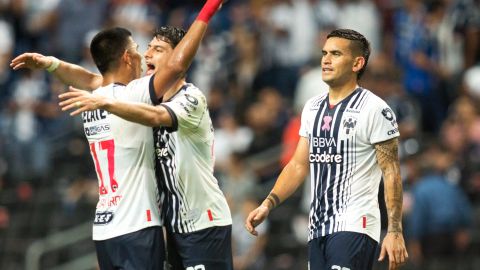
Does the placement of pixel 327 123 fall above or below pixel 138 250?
above

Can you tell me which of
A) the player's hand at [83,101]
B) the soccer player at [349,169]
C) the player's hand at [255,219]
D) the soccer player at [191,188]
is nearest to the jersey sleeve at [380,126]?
the soccer player at [349,169]

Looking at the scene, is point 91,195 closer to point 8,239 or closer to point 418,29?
point 8,239

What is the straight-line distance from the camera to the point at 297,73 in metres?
18.7

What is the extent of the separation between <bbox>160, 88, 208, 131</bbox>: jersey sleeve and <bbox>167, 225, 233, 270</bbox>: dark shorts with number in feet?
2.78

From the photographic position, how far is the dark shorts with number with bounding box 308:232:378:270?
9.18m

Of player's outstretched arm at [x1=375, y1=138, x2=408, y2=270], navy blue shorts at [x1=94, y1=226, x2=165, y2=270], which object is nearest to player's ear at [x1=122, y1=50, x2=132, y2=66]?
navy blue shorts at [x1=94, y1=226, x2=165, y2=270]

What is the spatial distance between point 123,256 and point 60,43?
1210cm

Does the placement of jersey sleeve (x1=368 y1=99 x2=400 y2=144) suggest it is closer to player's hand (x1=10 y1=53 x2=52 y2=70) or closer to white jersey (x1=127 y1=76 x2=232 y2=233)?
white jersey (x1=127 y1=76 x2=232 y2=233)

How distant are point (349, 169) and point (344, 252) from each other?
2.10ft

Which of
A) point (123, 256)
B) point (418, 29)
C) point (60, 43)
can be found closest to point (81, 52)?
point (60, 43)

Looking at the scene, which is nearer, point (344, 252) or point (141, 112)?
point (141, 112)

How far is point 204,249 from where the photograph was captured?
944cm

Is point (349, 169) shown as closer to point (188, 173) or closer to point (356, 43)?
point (356, 43)

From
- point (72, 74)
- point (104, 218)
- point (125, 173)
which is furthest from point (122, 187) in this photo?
point (72, 74)
